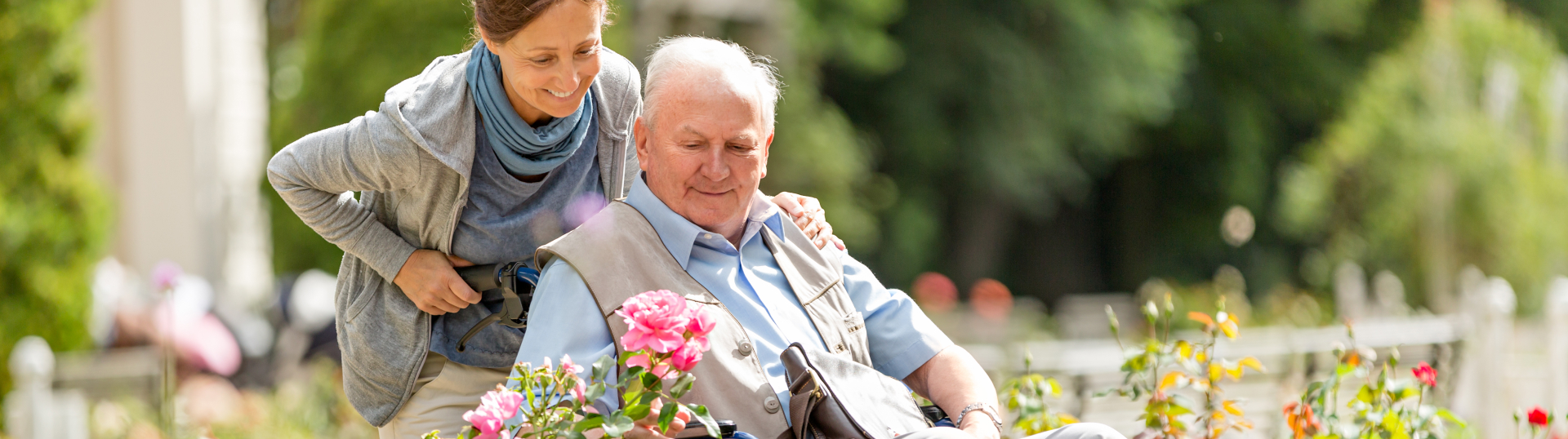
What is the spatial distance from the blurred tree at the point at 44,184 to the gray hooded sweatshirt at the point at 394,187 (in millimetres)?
6716

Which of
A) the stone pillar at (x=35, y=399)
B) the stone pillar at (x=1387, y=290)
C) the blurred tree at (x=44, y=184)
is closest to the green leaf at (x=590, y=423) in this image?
the stone pillar at (x=35, y=399)

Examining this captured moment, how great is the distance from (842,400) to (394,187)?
0.90 m

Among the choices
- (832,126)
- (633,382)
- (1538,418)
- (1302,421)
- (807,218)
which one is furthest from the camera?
(832,126)

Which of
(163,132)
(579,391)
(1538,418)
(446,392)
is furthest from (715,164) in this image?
(163,132)

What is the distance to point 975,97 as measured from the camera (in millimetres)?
17938

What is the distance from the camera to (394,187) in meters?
2.36

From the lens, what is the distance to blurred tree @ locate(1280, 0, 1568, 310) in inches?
503

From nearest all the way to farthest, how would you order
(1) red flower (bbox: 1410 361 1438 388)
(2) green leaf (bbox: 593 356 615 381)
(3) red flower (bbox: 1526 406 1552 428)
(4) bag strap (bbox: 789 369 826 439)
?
(2) green leaf (bbox: 593 356 615 381)
(4) bag strap (bbox: 789 369 826 439)
(3) red flower (bbox: 1526 406 1552 428)
(1) red flower (bbox: 1410 361 1438 388)

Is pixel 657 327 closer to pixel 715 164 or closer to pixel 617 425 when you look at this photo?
pixel 617 425

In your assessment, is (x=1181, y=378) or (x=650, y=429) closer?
(x=650, y=429)

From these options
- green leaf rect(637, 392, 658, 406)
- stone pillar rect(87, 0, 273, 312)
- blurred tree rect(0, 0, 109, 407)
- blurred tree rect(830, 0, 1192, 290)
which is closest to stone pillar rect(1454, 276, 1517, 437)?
green leaf rect(637, 392, 658, 406)

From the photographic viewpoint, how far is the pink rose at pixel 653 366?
1861 millimetres

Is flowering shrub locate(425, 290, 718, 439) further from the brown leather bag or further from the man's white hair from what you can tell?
the man's white hair

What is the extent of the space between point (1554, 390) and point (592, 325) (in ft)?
16.2
